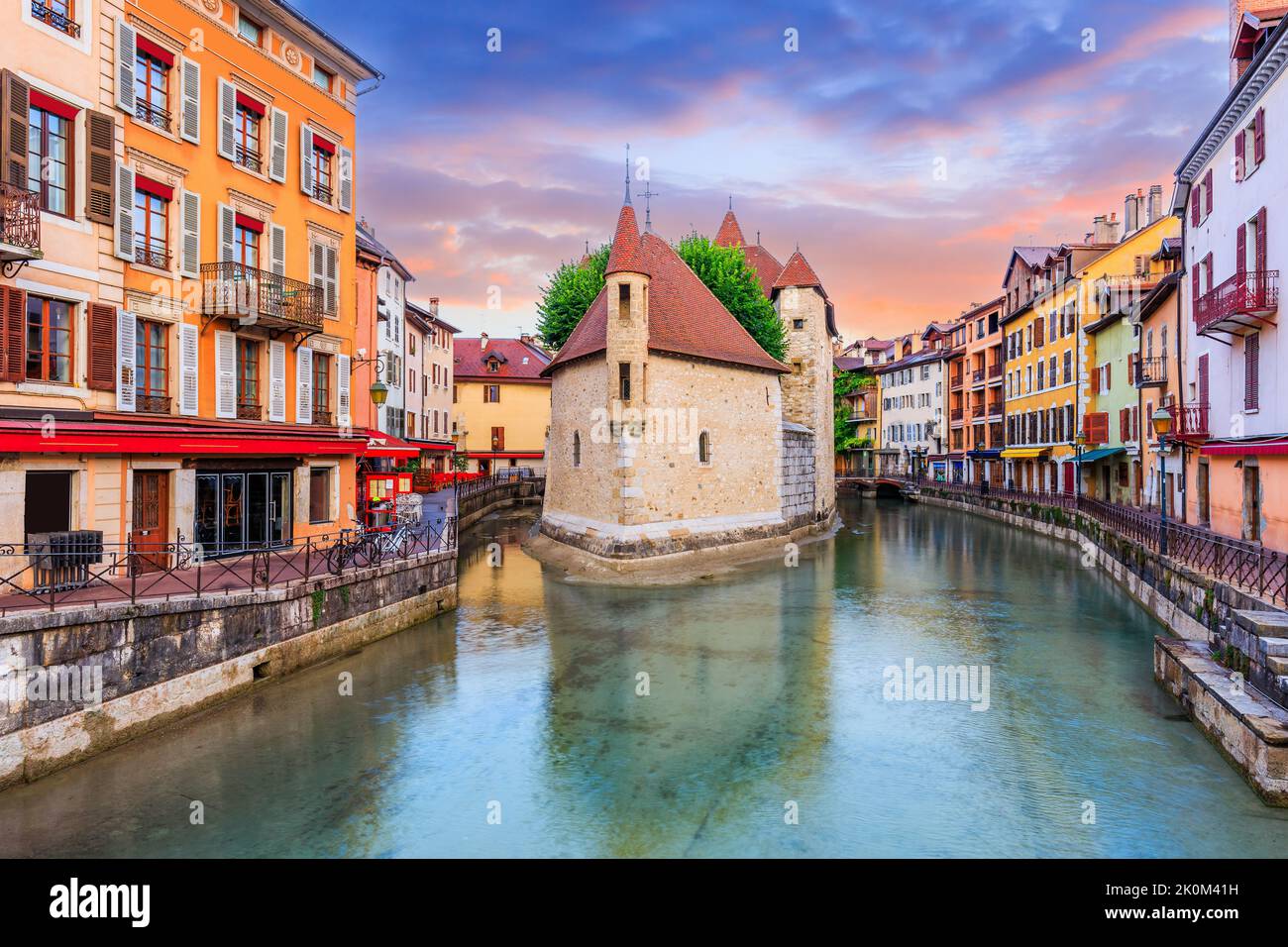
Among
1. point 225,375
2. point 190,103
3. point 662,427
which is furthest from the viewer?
point 662,427

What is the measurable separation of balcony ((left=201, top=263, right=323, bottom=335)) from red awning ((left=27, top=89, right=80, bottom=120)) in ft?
11.3

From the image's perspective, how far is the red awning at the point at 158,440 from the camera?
37.8ft

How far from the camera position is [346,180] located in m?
20.2

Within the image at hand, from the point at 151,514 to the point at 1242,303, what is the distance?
24.3 metres

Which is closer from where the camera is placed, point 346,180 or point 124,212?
point 124,212

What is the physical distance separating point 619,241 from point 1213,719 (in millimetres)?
21015

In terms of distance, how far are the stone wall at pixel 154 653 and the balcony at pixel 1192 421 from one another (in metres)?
23.3

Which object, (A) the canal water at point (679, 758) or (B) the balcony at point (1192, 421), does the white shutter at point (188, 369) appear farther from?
(B) the balcony at point (1192, 421)

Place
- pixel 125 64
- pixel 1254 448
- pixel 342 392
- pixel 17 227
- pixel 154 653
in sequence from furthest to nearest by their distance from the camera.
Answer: pixel 342 392 < pixel 1254 448 < pixel 125 64 < pixel 17 227 < pixel 154 653

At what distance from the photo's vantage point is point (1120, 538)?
24141 millimetres

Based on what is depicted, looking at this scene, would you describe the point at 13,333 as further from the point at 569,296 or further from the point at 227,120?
the point at 569,296

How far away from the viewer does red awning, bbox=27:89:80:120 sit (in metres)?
12.6

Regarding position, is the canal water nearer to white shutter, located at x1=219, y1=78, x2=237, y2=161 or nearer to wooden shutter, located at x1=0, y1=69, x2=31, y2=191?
wooden shutter, located at x1=0, y1=69, x2=31, y2=191

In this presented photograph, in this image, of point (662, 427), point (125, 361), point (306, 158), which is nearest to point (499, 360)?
point (662, 427)
